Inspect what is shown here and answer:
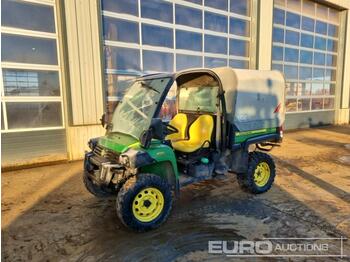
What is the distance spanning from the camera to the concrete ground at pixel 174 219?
2.98 meters

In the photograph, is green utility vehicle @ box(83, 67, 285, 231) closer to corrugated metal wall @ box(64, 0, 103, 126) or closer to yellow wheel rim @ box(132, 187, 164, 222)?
yellow wheel rim @ box(132, 187, 164, 222)

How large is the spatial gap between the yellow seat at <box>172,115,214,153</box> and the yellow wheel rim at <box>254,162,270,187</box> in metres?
1.14

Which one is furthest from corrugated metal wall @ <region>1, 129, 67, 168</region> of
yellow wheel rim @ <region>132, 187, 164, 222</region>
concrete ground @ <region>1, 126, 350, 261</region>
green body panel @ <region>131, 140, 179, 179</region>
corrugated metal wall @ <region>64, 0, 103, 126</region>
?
yellow wheel rim @ <region>132, 187, 164, 222</region>

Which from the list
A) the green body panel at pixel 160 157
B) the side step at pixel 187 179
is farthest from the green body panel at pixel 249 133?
the green body panel at pixel 160 157

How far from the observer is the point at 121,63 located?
25.4 ft

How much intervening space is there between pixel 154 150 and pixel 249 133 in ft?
5.99

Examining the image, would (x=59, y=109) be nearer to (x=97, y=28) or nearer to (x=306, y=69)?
(x=97, y=28)

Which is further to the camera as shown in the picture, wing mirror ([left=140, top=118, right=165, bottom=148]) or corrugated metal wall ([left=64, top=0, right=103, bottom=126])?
corrugated metal wall ([left=64, top=0, right=103, bottom=126])

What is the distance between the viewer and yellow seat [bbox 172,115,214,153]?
4.07 m

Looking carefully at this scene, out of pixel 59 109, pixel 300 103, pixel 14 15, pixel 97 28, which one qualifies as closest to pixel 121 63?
pixel 97 28

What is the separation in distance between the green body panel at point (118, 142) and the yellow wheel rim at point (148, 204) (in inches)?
24.0

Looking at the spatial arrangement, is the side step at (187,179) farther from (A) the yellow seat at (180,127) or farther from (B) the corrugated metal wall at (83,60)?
(B) the corrugated metal wall at (83,60)

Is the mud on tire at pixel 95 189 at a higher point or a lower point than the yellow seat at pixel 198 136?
lower

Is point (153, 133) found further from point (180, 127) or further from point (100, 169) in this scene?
point (180, 127)
